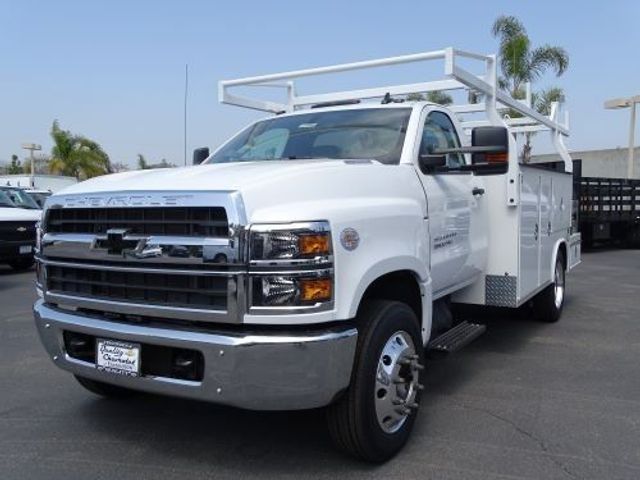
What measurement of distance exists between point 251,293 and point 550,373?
3.36 meters

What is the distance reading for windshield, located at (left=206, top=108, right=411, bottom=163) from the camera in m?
4.60

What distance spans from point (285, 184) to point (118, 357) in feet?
4.09

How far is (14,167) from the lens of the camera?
2239 inches

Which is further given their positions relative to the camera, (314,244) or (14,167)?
(14,167)

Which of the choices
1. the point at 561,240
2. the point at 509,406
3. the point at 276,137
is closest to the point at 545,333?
the point at 561,240

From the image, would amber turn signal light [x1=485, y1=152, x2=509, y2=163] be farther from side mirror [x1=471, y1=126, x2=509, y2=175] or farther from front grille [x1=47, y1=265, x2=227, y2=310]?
front grille [x1=47, y1=265, x2=227, y2=310]

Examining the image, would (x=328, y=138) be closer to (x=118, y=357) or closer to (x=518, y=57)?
(x=118, y=357)

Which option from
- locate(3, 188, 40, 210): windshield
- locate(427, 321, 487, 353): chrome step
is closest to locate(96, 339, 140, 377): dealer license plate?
locate(427, 321, 487, 353): chrome step

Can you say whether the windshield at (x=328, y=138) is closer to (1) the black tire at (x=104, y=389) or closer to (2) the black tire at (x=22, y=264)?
(1) the black tire at (x=104, y=389)

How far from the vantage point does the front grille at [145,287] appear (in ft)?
10.8

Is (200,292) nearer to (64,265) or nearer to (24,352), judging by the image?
(64,265)

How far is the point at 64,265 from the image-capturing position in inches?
152

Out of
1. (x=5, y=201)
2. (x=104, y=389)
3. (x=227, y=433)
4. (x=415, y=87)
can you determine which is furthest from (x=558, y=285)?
(x=5, y=201)

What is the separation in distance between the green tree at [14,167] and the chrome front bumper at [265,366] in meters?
56.6
